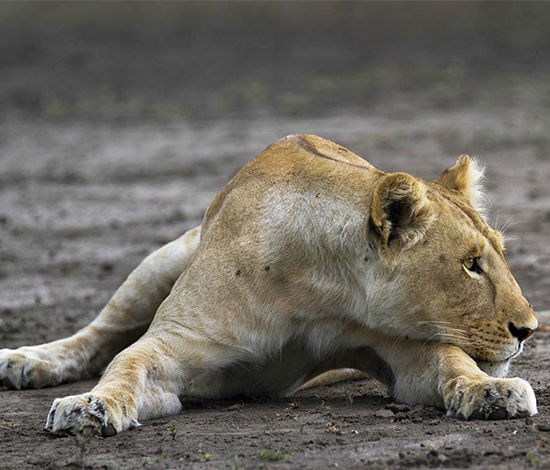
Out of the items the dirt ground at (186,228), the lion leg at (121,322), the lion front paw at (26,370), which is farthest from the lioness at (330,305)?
the lion front paw at (26,370)

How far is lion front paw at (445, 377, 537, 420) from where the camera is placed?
373 cm

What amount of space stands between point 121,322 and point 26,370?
0.58 m

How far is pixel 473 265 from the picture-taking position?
4.09m

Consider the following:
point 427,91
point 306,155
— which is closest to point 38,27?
Answer: point 427,91

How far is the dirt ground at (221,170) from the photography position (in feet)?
11.9

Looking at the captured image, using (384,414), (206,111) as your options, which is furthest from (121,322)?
(206,111)

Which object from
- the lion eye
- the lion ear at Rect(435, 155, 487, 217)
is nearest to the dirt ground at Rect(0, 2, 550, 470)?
the lion eye

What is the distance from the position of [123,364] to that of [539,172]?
290 inches

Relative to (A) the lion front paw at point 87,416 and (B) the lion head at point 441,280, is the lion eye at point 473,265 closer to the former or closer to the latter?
(B) the lion head at point 441,280

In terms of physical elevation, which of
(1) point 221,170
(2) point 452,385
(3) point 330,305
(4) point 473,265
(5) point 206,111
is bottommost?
(2) point 452,385

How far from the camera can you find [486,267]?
13.4ft

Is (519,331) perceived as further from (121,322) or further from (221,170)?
(221,170)

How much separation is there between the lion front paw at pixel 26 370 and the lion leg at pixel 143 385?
0.86 m

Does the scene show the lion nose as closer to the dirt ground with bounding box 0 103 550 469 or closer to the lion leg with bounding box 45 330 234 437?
the dirt ground with bounding box 0 103 550 469
